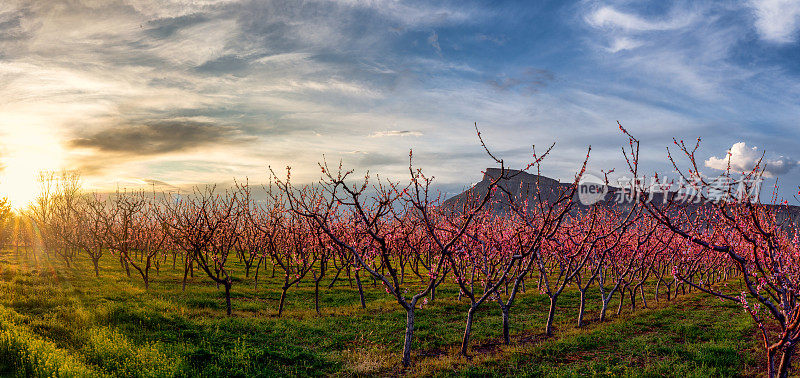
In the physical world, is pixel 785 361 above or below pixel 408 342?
above

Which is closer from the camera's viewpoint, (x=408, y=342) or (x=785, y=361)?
(x=785, y=361)

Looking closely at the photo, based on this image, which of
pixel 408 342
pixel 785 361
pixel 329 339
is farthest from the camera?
pixel 329 339

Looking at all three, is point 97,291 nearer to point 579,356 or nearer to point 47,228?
point 579,356

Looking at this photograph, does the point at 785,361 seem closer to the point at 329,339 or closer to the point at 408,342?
the point at 408,342

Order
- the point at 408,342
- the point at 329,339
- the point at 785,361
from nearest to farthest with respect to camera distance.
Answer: the point at 785,361 < the point at 408,342 < the point at 329,339

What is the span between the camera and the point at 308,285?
2875cm

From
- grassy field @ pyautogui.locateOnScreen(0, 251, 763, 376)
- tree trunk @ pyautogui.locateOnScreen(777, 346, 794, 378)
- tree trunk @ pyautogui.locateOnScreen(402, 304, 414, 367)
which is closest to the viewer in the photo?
tree trunk @ pyautogui.locateOnScreen(777, 346, 794, 378)

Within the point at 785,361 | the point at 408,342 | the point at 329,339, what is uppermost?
the point at 785,361

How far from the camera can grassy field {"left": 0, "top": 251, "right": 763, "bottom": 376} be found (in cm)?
1074

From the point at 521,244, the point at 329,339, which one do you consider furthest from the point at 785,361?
the point at 329,339

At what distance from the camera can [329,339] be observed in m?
14.2

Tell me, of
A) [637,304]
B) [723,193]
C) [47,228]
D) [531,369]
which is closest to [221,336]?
[531,369]

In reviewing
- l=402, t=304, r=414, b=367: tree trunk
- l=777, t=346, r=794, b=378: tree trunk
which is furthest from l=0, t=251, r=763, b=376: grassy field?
l=777, t=346, r=794, b=378: tree trunk

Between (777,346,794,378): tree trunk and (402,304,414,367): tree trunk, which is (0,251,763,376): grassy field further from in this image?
(777,346,794,378): tree trunk
